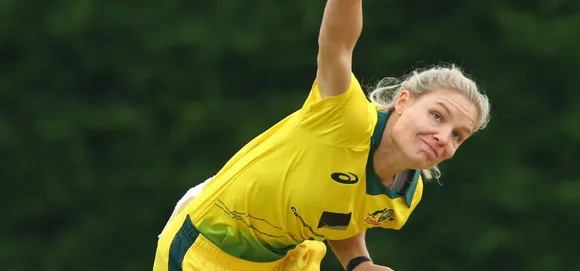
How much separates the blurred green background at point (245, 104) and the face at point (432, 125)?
2.97 metres

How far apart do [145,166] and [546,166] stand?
2.00 metres

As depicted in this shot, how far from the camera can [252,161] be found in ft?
10.4

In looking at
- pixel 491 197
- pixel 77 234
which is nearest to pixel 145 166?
pixel 77 234

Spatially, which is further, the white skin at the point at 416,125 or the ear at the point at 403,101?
the ear at the point at 403,101

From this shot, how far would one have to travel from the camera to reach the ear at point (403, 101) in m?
3.11

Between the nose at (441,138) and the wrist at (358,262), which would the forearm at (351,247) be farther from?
the nose at (441,138)

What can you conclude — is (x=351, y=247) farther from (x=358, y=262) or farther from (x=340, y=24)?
(x=340, y=24)

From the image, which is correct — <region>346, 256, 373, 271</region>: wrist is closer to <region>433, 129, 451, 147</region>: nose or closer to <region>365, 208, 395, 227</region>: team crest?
<region>365, 208, 395, 227</region>: team crest

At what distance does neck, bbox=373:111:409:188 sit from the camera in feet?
10.1

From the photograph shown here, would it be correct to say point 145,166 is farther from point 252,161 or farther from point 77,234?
point 252,161

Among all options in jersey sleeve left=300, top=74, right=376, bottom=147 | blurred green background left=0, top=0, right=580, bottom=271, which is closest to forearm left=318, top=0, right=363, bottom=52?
jersey sleeve left=300, top=74, right=376, bottom=147

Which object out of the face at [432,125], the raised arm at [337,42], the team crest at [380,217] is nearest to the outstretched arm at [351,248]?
the team crest at [380,217]

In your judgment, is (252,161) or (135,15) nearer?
(252,161)

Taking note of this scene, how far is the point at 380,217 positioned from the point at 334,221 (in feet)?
0.47
